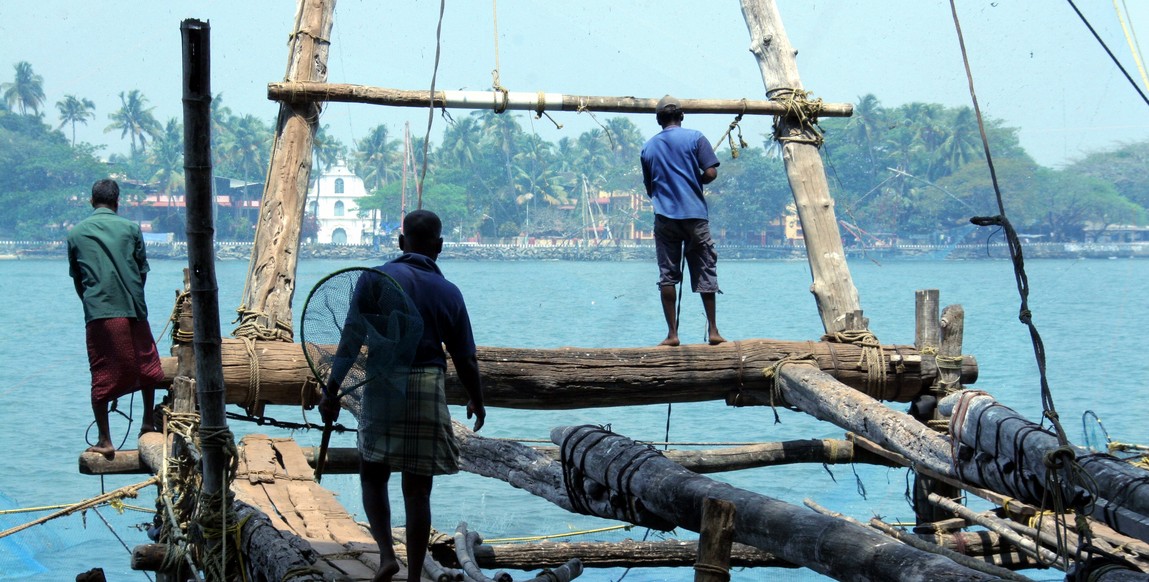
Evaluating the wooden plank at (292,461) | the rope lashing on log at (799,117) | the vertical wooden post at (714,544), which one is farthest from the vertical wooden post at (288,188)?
the vertical wooden post at (714,544)

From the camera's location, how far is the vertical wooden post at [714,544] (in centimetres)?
346

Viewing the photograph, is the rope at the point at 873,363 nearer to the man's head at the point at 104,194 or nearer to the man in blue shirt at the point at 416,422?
the man in blue shirt at the point at 416,422

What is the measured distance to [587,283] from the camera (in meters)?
86.2

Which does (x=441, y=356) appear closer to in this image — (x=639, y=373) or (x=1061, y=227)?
(x=639, y=373)

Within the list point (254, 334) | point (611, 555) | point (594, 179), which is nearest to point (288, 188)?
point (254, 334)

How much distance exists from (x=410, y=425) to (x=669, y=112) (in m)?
4.22

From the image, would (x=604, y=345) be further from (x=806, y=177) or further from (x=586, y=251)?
(x=586, y=251)

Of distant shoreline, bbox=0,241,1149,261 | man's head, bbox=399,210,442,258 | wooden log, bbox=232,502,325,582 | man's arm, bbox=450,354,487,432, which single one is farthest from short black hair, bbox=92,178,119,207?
distant shoreline, bbox=0,241,1149,261

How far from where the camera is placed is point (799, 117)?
8867 mm

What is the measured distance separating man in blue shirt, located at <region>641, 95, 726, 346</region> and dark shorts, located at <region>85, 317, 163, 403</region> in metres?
3.17

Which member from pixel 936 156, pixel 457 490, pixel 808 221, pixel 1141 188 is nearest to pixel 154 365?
pixel 808 221

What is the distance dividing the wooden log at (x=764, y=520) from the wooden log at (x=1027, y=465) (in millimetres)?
834

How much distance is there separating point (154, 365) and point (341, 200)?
262ft

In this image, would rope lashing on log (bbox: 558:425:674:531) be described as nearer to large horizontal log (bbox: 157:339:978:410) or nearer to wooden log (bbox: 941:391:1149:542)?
wooden log (bbox: 941:391:1149:542)
